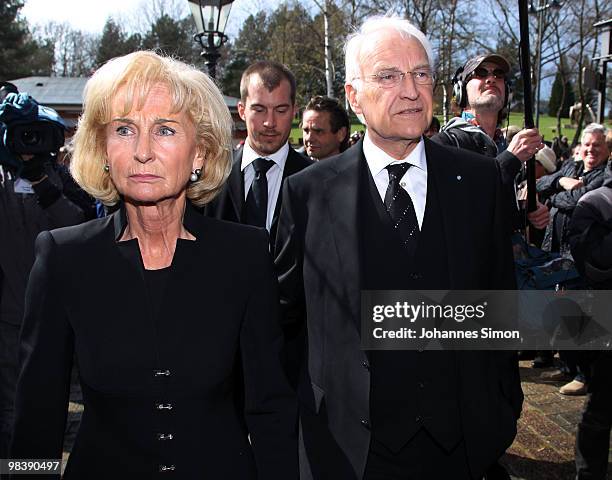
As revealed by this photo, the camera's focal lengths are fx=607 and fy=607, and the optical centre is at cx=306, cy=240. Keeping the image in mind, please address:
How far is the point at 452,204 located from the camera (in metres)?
2.36

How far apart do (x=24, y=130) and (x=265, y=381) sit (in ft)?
8.64

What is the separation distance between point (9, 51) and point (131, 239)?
57513 mm

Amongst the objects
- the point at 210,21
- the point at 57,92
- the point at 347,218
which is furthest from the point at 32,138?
the point at 57,92

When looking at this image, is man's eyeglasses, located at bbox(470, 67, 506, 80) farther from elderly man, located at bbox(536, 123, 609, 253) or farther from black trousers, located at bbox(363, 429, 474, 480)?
elderly man, located at bbox(536, 123, 609, 253)

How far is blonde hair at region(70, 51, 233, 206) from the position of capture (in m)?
2.04

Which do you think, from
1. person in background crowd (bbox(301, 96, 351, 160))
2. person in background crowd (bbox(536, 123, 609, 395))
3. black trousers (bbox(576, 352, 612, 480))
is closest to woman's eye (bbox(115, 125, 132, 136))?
black trousers (bbox(576, 352, 612, 480))

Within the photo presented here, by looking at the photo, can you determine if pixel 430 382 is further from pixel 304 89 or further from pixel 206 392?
pixel 304 89

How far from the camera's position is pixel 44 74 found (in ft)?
207

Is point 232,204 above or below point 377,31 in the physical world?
below

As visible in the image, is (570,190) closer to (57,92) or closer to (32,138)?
(32,138)

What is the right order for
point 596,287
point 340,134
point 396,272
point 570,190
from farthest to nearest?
point 570,190
point 340,134
point 596,287
point 396,272

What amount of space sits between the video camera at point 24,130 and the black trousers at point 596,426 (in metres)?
3.66

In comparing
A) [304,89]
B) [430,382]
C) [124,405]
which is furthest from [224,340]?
[304,89]

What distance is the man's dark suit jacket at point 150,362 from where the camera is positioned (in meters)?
1.93
